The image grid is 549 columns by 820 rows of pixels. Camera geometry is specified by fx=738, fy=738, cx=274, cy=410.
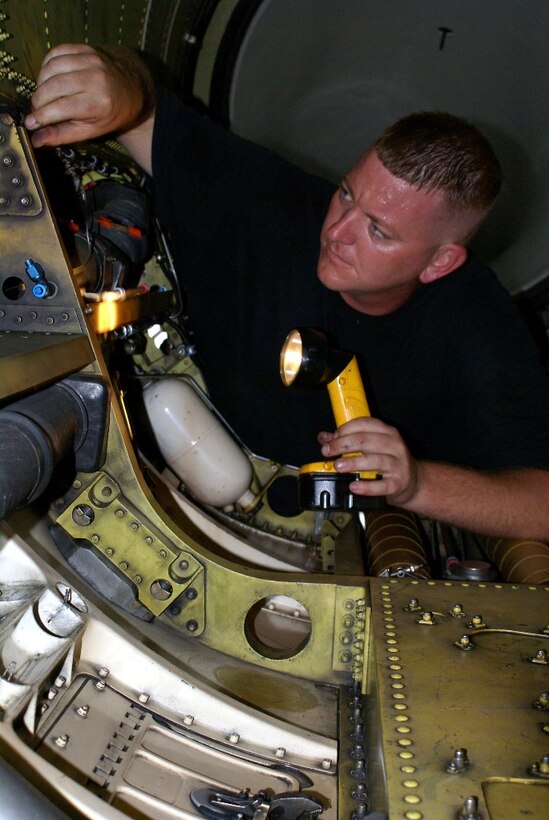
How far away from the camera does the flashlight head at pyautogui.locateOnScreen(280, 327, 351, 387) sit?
58.6 inches

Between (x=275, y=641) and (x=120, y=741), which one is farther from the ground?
(x=275, y=641)

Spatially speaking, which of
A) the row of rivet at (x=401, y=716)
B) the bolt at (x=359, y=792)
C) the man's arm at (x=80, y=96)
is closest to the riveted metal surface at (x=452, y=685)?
the row of rivet at (x=401, y=716)

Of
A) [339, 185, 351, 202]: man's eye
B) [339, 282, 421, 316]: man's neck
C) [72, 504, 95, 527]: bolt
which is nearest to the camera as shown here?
[72, 504, 95, 527]: bolt

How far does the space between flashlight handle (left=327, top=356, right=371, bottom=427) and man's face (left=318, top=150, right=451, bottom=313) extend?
0.35m

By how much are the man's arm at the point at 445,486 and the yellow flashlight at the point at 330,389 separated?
3cm

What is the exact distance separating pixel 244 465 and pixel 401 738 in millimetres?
1387

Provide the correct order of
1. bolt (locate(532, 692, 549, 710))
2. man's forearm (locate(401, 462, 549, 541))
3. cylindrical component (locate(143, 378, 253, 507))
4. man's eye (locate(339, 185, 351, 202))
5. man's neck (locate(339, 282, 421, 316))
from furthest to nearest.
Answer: cylindrical component (locate(143, 378, 253, 507)), man's neck (locate(339, 282, 421, 316)), man's eye (locate(339, 185, 351, 202)), man's forearm (locate(401, 462, 549, 541)), bolt (locate(532, 692, 549, 710))

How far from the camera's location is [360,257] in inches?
70.7

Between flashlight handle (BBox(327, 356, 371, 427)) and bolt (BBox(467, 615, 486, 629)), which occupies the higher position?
flashlight handle (BBox(327, 356, 371, 427))

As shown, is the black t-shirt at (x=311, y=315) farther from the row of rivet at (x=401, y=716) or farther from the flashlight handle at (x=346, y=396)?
the row of rivet at (x=401, y=716)

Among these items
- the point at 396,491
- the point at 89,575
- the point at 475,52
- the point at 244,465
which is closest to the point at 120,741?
the point at 89,575

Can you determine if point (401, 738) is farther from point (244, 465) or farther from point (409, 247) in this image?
point (244, 465)

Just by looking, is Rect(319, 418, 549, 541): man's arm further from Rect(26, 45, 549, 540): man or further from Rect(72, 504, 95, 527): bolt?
Rect(72, 504, 95, 527): bolt

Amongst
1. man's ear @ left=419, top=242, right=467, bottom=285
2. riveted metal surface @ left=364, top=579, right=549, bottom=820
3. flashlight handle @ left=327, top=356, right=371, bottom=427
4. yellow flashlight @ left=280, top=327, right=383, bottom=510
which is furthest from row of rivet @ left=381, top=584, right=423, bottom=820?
man's ear @ left=419, top=242, right=467, bottom=285
